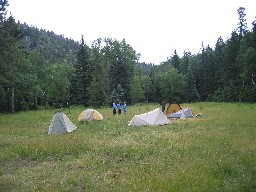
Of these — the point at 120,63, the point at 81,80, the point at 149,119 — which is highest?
the point at 120,63

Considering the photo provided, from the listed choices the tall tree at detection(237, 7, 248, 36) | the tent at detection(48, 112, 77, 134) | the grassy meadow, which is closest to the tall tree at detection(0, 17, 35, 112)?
the tent at detection(48, 112, 77, 134)

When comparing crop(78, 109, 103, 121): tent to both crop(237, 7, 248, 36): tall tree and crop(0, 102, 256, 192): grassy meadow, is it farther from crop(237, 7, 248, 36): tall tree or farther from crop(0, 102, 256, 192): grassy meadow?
crop(237, 7, 248, 36): tall tree

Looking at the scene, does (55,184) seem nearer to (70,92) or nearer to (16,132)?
(16,132)

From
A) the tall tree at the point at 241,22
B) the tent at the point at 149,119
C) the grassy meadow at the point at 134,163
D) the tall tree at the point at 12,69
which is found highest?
the tall tree at the point at 241,22

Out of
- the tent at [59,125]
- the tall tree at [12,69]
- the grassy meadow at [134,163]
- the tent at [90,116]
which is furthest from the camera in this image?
the tent at [90,116]

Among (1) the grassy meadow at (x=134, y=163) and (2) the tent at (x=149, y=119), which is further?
(2) the tent at (x=149, y=119)

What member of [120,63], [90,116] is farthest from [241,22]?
[90,116]

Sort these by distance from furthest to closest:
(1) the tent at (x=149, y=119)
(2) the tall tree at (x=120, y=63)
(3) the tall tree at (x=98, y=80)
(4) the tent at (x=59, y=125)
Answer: (2) the tall tree at (x=120, y=63)
(3) the tall tree at (x=98, y=80)
(1) the tent at (x=149, y=119)
(4) the tent at (x=59, y=125)

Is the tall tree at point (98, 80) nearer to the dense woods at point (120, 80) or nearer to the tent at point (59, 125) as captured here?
the dense woods at point (120, 80)

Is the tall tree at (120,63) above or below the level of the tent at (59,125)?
above

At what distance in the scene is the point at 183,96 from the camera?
79375 mm

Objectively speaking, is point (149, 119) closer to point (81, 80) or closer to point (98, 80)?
point (98, 80)

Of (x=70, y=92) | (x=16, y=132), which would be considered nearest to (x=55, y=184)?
(x=16, y=132)

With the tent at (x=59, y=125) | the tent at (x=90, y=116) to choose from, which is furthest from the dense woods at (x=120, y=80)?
the tent at (x=59, y=125)
